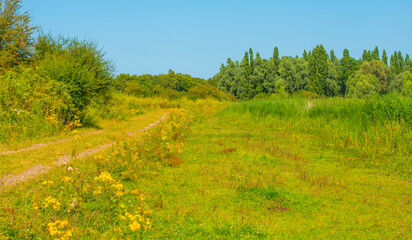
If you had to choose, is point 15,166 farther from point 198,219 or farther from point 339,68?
point 339,68

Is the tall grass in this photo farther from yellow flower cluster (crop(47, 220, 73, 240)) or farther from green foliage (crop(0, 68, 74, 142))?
green foliage (crop(0, 68, 74, 142))

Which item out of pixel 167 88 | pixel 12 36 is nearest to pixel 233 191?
pixel 12 36

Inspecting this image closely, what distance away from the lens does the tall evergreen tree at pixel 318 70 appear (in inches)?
2547

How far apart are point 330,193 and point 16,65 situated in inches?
663

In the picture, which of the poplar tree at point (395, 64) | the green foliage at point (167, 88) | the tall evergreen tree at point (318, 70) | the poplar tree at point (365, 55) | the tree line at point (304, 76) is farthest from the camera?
the poplar tree at point (365, 55)

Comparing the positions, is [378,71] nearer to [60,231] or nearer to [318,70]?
[318,70]

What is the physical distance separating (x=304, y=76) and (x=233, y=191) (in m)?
63.2

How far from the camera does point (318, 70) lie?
216ft

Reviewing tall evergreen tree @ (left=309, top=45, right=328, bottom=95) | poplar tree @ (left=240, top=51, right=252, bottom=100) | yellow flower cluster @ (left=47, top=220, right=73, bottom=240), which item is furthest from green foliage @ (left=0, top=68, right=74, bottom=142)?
tall evergreen tree @ (left=309, top=45, right=328, bottom=95)

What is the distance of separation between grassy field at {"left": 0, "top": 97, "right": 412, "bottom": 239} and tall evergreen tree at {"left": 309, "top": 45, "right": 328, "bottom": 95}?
183 ft

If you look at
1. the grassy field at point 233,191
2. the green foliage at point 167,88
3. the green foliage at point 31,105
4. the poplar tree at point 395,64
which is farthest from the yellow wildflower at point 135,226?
the poplar tree at point 395,64

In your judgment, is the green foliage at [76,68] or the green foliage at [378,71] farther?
the green foliage at [378,71]

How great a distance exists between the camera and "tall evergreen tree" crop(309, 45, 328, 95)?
6469 cm

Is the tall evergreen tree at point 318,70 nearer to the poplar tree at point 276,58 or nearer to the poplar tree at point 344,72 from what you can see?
the poplar tree at point 276,58
